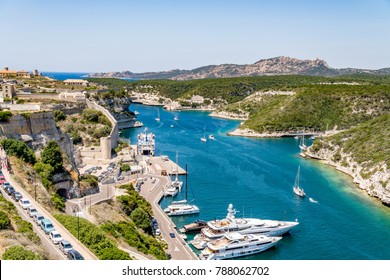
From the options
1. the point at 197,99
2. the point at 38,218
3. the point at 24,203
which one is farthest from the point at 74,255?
the point at 197,99

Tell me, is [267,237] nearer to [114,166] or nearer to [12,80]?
[114,166]

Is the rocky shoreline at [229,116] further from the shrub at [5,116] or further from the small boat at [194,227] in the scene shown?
the shrub at [5,116]

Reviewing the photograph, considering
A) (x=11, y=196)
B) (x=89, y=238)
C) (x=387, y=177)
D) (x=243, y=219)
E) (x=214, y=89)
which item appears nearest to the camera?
(x=89, y=238)

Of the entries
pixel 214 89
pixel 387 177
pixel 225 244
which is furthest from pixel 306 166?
pixel 214 89

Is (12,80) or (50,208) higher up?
(12,80)

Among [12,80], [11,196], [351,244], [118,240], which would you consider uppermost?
[12,80]

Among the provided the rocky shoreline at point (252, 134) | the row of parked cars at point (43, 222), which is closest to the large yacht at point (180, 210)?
the row of parked cars at point (43, 222)

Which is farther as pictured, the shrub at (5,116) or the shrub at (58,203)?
the shrub at (5,116)
